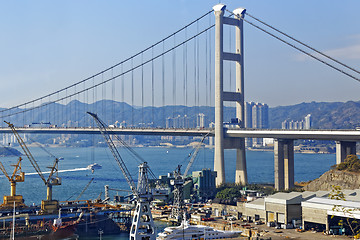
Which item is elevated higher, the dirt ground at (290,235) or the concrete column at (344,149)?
the concrete column at (344,149)

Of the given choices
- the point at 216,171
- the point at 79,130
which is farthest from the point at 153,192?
the point at 79,130

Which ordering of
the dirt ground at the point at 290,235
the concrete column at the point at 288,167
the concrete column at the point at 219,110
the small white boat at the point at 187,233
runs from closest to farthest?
the dirt ground at the point at 290,235 → the small white boat at the point at 187,233 → the concrete column at the point at 288,167 → the concrete column at the point at 219,110

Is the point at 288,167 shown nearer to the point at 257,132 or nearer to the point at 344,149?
the point at 257,132

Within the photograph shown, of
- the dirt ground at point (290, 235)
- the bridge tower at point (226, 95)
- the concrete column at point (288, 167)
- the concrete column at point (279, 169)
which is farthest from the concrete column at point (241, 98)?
the dirt ground at point (290, 235)

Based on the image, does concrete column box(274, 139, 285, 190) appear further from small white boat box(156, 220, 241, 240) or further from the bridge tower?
small white boat box(156, 220, 241, 240)

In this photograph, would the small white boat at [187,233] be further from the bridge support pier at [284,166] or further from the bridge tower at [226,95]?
the bridge tower at [226,95]

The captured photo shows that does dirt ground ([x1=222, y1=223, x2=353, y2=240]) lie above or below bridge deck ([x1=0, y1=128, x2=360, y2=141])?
below

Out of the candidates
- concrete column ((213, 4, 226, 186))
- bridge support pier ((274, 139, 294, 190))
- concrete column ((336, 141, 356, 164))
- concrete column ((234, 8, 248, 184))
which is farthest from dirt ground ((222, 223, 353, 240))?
concrete column ((234, 8, 248, 184))
